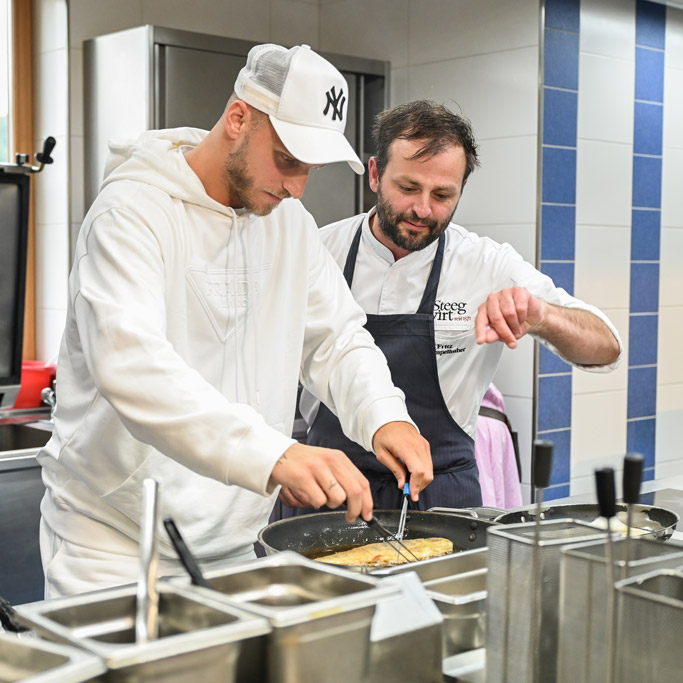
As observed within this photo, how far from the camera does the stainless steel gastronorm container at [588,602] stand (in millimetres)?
980

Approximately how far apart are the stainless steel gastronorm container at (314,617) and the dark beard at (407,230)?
134cm

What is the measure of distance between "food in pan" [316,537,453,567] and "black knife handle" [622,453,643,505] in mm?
674

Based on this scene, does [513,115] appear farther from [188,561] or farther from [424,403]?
[188,561]

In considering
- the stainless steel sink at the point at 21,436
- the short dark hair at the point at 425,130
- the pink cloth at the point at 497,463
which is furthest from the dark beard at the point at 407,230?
the stainless steel sink at the point at 21,436

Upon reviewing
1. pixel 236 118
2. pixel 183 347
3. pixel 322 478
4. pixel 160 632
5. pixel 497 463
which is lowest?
pixel 497 463

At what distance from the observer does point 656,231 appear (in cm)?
387

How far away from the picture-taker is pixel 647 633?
36.3 inches

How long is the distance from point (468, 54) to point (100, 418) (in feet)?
8.04

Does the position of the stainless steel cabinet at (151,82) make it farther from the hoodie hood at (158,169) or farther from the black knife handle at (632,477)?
the black knife handle at (632,477)

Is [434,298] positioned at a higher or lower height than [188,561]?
higher

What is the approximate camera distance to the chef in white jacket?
2.26 m

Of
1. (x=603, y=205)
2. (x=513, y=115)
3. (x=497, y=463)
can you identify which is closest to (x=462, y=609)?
(x=497, y=463)

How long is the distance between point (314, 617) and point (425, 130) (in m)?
1.56

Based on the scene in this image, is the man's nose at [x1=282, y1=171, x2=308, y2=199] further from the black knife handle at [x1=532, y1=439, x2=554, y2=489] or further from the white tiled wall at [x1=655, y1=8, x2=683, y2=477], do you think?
the white tiled wall at [x1=655, y1=8, x2=683, y2=477]
